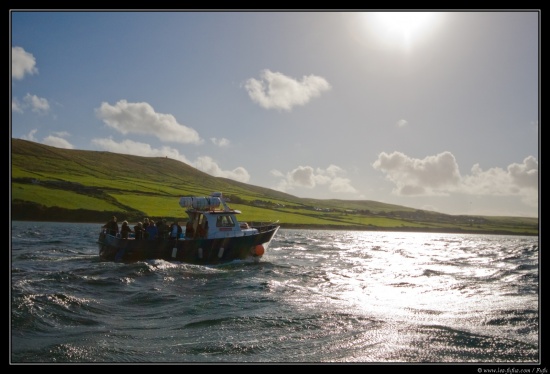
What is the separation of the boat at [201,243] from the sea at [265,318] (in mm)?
1958

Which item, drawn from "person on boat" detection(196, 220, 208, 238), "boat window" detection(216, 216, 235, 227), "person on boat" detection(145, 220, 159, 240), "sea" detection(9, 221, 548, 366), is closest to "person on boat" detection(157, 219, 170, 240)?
"person on boat" detection(145, 220, 159, 240)

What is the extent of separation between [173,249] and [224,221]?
429 cm

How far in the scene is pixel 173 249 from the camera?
104 feet

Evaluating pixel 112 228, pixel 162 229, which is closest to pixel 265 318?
pixel 162 229

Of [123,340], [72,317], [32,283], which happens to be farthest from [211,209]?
[123,340]

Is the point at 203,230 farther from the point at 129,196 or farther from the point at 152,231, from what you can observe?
the point at 129,196

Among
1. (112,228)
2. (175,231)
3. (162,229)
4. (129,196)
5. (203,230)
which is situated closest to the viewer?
(175,231)

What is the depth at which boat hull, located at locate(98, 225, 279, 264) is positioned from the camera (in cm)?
3144

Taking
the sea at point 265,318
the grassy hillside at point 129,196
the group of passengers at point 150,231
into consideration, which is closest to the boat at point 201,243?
the group of passengers at point 150,231

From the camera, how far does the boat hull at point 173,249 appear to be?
31438 millimetres
